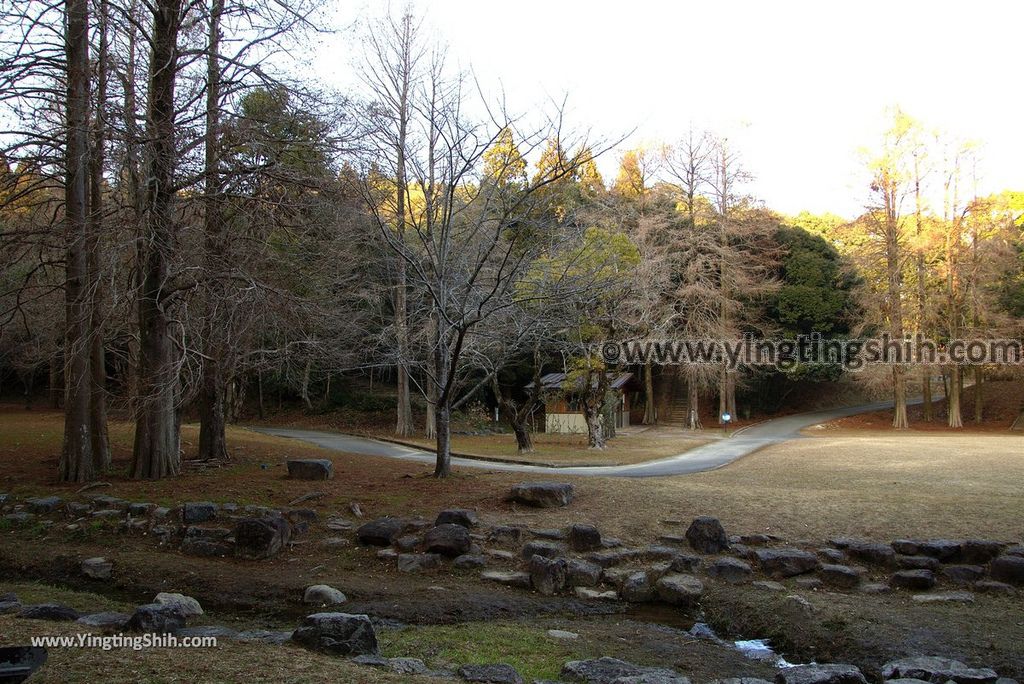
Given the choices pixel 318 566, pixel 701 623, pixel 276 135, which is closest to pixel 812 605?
pixel 701 623

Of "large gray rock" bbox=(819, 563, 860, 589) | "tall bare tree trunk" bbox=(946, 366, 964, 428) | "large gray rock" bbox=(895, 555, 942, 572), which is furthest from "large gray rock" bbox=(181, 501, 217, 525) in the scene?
"tall bare tree trunk" bbox=(946, 366, 964, 428)

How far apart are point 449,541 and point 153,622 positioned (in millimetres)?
3964

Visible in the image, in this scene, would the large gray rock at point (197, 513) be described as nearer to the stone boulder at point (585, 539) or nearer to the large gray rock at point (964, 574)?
the stone boulder at point (585, 539)

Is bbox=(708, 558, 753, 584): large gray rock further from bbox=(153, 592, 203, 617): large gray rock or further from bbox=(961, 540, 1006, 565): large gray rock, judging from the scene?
bbox=(153, 592, 203, 617): large gray rock

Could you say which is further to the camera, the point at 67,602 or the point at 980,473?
the point at 980,473

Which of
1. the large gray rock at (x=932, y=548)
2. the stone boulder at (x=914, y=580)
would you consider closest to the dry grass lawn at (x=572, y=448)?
the large gray rock at (x=932, y=548)

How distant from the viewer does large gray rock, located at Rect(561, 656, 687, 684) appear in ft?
17.8

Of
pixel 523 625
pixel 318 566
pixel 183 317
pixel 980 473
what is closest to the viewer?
pixel 523 625

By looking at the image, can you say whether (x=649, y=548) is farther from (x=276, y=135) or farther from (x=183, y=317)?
(x=276, y=135)

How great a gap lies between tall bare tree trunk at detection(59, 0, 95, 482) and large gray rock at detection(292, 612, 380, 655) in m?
7.01

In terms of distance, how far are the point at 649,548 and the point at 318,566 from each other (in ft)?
13.6

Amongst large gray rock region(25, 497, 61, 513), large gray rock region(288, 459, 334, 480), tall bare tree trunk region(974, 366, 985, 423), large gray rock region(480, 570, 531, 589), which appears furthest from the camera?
tall bare tree trunk region(974, 366, 985, 423)

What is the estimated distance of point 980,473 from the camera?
14.5 metres

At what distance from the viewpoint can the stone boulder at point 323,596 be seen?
7.96 metres
